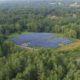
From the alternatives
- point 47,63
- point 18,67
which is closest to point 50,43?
point 47,63

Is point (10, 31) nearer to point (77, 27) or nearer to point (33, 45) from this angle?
point (33, 45)

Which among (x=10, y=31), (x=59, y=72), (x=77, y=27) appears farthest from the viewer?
(x=10, y=31)

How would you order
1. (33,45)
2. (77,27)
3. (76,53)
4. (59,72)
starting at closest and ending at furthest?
(59,72)
(76,53)
(33,45)
(77,27)

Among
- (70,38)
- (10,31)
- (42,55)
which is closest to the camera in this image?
(42,55)

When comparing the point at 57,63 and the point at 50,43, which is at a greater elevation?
the point at 57,63

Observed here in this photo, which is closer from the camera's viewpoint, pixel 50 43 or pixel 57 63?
pixel 57 63

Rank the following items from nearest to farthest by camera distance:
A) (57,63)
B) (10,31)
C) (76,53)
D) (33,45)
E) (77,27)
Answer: (57,63) → (76,53) → (33,45) → (77,27) → (10,31)

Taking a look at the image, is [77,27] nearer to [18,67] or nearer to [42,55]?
[42,55]

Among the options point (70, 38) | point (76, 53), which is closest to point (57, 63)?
point (76, 53)

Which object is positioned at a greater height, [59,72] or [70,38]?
[59,72]
